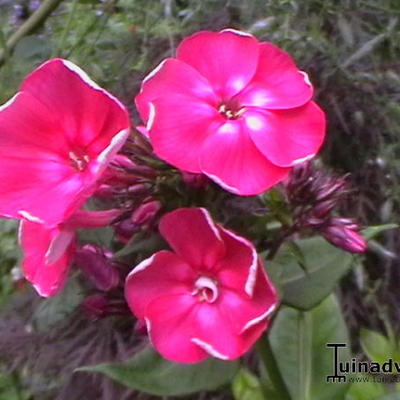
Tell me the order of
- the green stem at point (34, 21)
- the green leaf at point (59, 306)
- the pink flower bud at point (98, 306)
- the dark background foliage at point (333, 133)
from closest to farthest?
the pink flower bud at point (98, 306)
the green leaf at point (59, 306)
the dark background foliage at point (333, 133)
the green stem at point (34, 21)

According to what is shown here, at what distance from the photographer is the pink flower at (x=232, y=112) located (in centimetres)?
67

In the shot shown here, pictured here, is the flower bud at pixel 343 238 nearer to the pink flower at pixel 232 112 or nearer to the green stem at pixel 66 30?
the pink flower at pixel 232 112

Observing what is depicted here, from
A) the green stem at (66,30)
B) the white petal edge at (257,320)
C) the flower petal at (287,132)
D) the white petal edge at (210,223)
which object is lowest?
the green stem at (66,30)

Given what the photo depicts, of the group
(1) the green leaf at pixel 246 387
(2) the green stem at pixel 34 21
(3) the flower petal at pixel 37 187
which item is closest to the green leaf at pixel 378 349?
(1) the green leaf at pixel 246 387

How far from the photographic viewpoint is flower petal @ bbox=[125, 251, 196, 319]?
2.34 feet

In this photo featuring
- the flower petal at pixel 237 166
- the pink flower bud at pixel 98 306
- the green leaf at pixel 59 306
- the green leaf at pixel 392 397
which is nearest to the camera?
the flower petal at pixel 237 166

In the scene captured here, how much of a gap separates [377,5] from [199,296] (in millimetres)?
842

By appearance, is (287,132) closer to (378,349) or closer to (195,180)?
(195,180)

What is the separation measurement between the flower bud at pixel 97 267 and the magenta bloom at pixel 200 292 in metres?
0.04

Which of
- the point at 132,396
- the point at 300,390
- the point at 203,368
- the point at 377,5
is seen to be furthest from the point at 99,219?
the point at 377,5

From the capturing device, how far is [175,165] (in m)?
0.67

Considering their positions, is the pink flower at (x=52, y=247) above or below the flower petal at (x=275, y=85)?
below

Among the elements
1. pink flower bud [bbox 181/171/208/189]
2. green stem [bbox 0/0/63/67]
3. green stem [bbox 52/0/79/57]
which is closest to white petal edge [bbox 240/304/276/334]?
pink flower bud [bbox 181/171/208/189]

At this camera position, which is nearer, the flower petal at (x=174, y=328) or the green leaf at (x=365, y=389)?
the flower petal at (x=174, y=328)
